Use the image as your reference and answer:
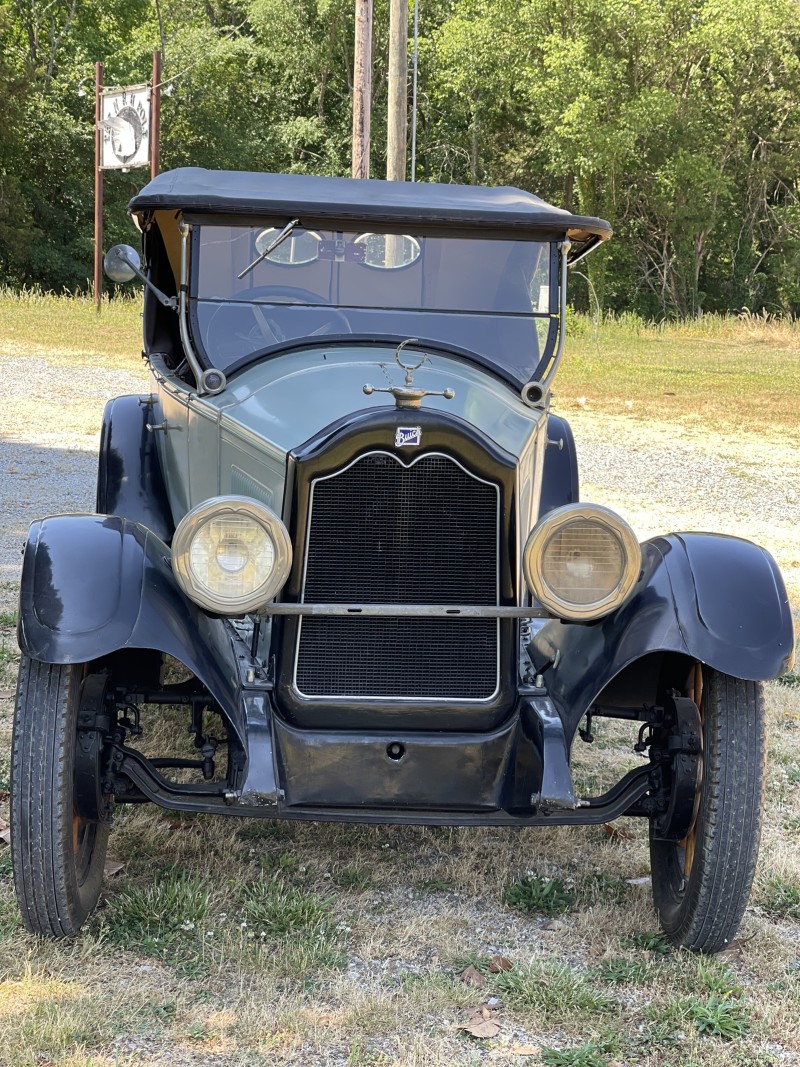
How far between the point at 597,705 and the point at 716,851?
566 millimetres

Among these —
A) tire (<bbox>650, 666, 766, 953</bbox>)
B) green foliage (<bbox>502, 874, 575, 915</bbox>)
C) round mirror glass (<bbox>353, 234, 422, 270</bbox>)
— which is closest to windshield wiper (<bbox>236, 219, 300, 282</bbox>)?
round mirror glass (<bbox>353, 234, 422, 270</bbox>)

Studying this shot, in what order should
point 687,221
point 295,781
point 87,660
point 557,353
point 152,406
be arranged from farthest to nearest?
1. point 687,221
2. point 152,406
3. point 557,353
4. point 295,781
5. point 87,660

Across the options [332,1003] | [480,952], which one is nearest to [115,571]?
[332,1003]

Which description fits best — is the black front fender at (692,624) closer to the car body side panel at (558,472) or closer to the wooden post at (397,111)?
the car body side panel at (558,472)

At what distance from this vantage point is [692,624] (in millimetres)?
3193

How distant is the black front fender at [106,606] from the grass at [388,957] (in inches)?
27.3

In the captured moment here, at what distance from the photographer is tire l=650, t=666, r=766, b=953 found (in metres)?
3.16

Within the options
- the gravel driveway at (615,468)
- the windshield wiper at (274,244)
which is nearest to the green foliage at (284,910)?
the windshield wiper at (274,244)

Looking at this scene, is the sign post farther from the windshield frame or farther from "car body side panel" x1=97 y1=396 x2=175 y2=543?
the windshield frame

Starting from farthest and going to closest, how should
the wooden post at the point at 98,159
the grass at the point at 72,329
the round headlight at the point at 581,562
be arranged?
the wooden post at the point at 98,159 → the grass at the point at 72,329 → the round headlight at the point at 581,562

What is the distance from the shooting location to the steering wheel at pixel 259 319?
413cm

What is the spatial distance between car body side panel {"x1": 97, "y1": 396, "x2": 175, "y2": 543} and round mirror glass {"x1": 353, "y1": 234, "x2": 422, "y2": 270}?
142 centimetres

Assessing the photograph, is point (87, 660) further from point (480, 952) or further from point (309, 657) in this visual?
point (480, 952)

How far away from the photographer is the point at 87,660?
300cm
